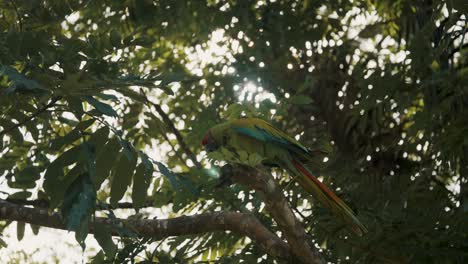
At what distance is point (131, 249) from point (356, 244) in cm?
112

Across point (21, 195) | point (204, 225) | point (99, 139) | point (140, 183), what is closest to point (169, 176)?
point (140, 183)

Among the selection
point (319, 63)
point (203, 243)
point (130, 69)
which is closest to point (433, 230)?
point (203, 243)

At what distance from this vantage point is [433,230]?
3.11 meters

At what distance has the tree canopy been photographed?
2457 millimetres

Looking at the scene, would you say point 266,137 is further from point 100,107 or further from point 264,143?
point 100,107

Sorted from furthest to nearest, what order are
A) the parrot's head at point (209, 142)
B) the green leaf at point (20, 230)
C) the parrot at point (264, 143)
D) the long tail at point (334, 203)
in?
the parrot's head at point (209, 142)
the parrot at point (264, 143)
the green leaf at point (20, 230)
the long tail at point (334, 203)

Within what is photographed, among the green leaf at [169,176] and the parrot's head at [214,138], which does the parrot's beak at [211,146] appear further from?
the green leaf at [169,176]

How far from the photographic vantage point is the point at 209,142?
12.6 ft

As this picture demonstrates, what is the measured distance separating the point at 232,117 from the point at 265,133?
21 cm

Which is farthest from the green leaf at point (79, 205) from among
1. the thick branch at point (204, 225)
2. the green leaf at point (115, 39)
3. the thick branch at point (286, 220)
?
the thick branch at point (286, 220)

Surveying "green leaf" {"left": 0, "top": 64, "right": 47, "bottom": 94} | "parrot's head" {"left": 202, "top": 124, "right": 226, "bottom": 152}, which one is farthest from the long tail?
"green leaf" {"left": 0, "top": 64, "right": 47, "bottom": 94}

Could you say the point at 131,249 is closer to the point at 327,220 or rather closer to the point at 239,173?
the point at 239,173

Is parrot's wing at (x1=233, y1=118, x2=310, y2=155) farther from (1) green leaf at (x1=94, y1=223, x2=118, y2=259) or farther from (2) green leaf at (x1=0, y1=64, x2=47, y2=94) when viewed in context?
(2) green leaf at (x1=0, y1=64, x2=47, y2=94)

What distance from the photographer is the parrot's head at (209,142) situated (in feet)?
12.5
